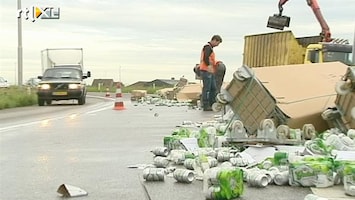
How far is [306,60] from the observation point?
20250mm

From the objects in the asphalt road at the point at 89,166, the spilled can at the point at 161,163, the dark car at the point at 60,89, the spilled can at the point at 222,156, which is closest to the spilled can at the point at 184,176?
the asphalt road at the point at 89,166

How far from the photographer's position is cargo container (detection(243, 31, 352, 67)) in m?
19.9

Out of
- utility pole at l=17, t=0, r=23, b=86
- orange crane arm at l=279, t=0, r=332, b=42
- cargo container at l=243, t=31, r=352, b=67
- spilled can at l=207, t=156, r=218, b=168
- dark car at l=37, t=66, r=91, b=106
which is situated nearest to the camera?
spilled can at l=207, t=156, r=218, b=168

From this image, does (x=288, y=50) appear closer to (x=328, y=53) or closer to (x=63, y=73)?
(x=328, y=53)

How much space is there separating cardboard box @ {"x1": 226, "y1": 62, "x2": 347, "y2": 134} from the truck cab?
1076 centimetres

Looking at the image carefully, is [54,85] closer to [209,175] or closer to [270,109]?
[270,109]

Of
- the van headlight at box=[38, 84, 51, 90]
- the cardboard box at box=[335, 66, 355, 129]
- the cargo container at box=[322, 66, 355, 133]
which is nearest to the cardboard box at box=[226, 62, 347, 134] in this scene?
the cargo container at box=[322, 66, 355, 133]

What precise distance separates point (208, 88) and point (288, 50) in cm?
421

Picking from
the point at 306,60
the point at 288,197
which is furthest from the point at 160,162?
the point at 306,60

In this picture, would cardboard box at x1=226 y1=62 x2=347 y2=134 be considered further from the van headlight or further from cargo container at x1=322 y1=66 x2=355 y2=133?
the van headlight

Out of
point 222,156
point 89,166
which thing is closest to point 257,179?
point 222,156

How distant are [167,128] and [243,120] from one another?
3.72m

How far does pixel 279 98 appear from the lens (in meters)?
8.24

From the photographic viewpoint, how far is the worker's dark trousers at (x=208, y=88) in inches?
719
